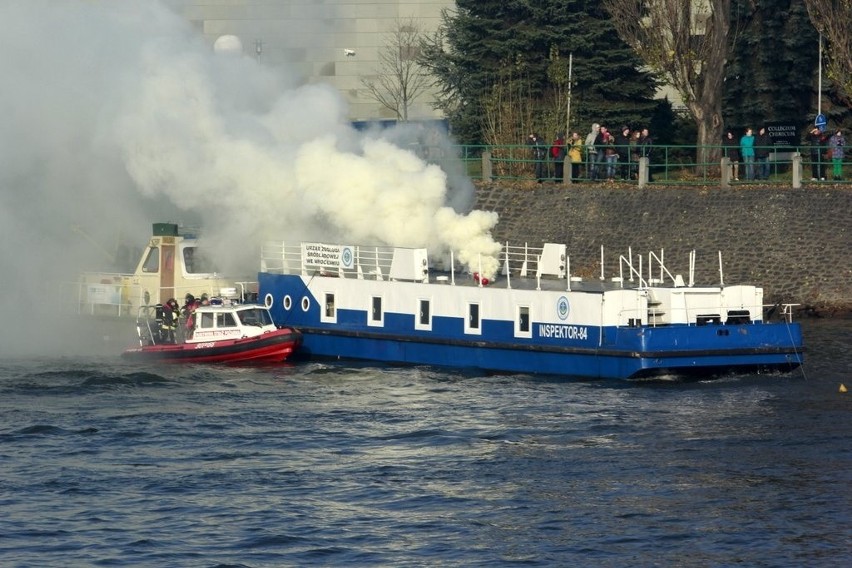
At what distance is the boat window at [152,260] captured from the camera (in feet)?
136

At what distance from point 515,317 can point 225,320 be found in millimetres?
7335

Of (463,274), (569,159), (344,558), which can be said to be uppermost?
(569,159)

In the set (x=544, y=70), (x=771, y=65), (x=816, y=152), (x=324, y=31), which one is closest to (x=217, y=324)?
(x=324, y=31)

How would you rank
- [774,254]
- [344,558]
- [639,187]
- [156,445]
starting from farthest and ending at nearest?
1. [639,187]
2. [774,254]
3. [156,445]
4. [344,558]

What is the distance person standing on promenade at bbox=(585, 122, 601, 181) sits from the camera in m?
52.0

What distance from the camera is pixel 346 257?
3916 cm

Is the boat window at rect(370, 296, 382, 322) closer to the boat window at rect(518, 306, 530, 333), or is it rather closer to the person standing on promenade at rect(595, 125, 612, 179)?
the boat window at rect(518, 306, 530, 333)

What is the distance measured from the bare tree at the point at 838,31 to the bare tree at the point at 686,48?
→ 3.01 meters

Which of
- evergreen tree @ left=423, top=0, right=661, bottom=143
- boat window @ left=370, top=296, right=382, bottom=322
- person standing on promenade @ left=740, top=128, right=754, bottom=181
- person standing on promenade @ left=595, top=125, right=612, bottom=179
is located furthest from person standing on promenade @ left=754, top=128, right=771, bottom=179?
boat window @ left=370, top=296, right=382, bottom=322

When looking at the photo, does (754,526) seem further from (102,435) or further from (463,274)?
(463,274)

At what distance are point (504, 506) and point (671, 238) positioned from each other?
975 inches

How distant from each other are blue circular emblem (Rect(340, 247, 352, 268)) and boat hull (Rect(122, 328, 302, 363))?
83.7 inches

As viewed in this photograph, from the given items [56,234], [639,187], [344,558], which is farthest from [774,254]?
[344,558]

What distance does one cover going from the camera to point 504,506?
82.4ft
